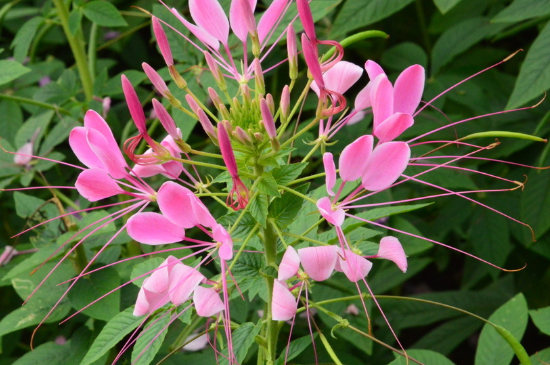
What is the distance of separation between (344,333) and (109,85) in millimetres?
Answer: 819

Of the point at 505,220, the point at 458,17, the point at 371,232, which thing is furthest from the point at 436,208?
the point at 371,232

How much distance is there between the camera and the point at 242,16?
80 cm

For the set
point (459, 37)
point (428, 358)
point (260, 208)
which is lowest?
point (428, 358)

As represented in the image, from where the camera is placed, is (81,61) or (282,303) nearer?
(282,303)

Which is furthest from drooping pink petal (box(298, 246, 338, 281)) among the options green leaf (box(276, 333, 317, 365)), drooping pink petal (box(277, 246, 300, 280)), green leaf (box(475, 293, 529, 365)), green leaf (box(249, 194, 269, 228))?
green leaf (box(475, 293, 529, 365))

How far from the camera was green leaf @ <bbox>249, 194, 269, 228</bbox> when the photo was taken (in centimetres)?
77

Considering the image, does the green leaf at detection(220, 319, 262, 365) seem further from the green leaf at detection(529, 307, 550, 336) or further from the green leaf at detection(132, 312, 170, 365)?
the green leaf at detection(529, 307, 550, 336)

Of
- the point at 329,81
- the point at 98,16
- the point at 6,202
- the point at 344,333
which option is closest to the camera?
the point at 329,81

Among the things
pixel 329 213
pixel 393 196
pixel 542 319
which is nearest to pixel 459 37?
pixel 393 196

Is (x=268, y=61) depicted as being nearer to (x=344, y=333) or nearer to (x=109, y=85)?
(x=109, y=85)

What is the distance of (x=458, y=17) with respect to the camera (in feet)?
5.86

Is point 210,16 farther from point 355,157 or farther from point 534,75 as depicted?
point 534,75

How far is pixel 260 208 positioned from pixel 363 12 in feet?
2.38

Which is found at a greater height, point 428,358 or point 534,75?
point 534,75
